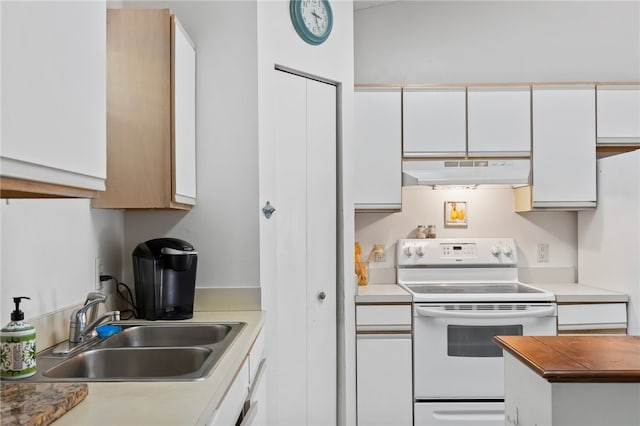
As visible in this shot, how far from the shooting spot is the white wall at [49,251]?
5.16 feet

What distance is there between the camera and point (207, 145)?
8.40 feet

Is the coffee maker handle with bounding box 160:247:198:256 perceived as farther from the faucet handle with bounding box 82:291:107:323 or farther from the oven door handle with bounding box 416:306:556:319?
the oven door handle with bounding box 416:306:556:319

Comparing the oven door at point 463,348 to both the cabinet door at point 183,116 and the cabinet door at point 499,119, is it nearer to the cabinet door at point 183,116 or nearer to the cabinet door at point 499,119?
the cabinet door at point 499,119

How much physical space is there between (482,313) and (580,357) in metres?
1.37

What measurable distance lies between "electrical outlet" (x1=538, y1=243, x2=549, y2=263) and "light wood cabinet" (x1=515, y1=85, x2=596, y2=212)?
438mm

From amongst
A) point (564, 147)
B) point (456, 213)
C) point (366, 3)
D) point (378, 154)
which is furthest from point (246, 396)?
point (366, 3)

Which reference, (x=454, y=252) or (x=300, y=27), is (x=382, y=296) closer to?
(x=454, y=252)

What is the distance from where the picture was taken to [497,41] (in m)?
3.88

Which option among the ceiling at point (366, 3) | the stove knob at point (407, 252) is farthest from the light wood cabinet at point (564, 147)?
the ceiling at point (366, 3)

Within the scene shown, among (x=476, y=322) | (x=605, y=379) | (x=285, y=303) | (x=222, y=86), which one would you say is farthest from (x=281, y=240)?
(x=605, y=379)

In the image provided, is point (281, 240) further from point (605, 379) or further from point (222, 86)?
point (605, 379)

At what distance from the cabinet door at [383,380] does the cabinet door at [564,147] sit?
132 cm

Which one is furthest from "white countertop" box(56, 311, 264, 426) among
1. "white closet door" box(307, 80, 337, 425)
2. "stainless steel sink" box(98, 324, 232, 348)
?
"white closet door" box(307, 80, 337, 425)

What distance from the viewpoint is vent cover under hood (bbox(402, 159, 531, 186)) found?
3.48 m
